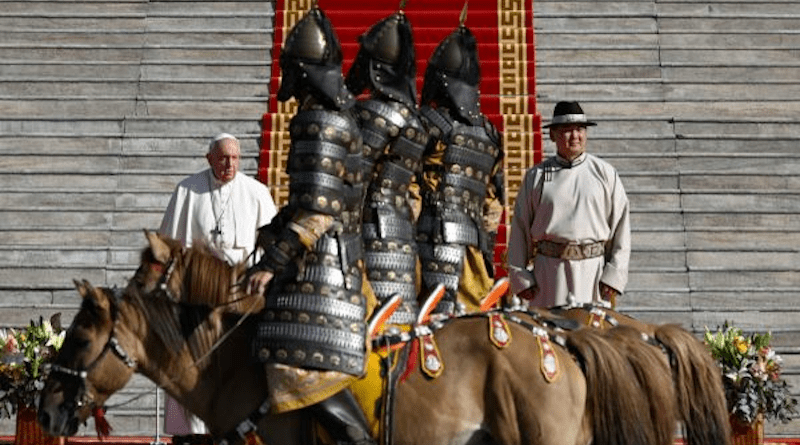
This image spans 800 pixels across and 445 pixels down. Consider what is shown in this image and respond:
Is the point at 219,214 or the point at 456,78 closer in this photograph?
the point at 456,78

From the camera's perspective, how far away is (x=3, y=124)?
12953 mm

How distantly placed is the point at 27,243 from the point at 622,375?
24.6 ft

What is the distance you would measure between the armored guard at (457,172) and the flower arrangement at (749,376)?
228cm

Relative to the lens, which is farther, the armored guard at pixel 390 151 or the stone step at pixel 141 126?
the stone step at pixel 141 126

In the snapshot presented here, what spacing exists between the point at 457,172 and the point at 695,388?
81.4 inches

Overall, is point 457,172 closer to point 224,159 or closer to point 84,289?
point 224,159

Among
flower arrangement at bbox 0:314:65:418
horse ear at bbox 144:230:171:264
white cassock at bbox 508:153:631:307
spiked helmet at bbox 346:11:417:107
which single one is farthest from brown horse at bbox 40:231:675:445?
flower arrangement at bbox 0:314:65:418

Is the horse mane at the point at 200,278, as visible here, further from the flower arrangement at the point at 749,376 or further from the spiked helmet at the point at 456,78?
the flower arrangement at the point at 749,376

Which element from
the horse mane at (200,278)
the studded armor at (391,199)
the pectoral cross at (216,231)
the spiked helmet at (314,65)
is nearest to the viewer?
the horse mane at (200,278)

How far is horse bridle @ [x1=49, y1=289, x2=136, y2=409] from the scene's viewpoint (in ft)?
18.1

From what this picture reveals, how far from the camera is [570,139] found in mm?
7762

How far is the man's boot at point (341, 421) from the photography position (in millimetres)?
5617

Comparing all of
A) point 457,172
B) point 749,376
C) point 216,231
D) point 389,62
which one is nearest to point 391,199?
point 389,62

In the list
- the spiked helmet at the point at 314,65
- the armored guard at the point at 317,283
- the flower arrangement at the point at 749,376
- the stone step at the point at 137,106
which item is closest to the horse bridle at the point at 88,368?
the armored guard at the point at 317,283
